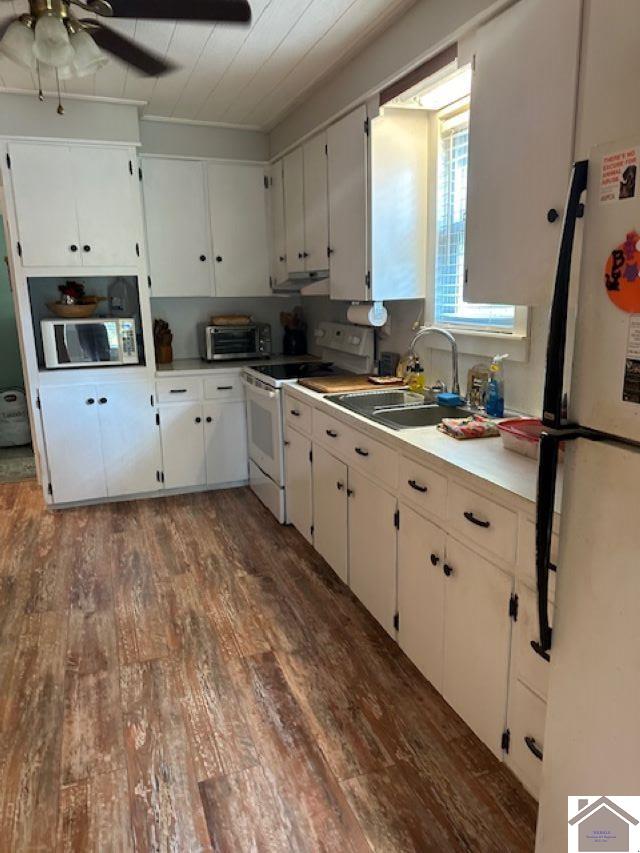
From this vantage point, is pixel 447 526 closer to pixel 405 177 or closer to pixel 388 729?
pixel 388 729

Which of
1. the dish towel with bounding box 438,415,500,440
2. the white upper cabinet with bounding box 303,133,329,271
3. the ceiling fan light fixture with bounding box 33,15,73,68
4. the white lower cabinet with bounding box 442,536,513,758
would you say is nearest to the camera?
the white lower cabinet with bounding box 442,536,513,758

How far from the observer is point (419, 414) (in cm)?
260

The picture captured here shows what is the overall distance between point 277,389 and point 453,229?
1301 millimetres

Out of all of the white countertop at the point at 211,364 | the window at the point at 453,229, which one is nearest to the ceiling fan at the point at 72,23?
the window at the point at 453,229

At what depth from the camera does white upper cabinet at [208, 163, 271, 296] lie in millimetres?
4188

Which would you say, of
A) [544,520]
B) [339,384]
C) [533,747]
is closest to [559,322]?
[544,520]

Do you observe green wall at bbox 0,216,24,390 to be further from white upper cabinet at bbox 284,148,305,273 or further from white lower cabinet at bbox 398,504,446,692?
white lower cabinet at bbox 398,504,446,692

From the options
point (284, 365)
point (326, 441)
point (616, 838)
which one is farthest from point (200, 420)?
point (616, 838)

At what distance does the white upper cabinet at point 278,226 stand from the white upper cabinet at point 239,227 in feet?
0.24

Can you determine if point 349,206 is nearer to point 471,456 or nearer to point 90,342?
point 471,456

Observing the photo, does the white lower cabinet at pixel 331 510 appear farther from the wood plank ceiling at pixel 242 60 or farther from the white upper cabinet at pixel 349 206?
the wood plank ceiling at pixel 242 60

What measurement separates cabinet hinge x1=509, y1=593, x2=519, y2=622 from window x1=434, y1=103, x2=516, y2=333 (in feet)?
4.29

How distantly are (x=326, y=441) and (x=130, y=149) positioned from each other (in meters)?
2.37

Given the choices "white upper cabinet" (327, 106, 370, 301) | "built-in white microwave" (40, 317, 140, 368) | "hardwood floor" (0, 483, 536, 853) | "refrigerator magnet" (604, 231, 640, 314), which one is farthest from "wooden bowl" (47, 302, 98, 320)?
"refrigerator magnet" (604, 231, 640, 314)
